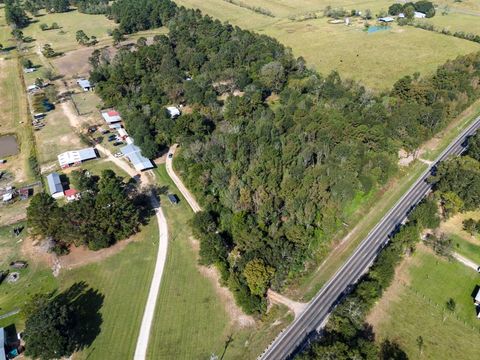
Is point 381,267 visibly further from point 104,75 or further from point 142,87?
point 104,75

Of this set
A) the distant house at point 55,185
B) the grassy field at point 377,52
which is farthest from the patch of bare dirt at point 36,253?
the grassy field at point 377,52

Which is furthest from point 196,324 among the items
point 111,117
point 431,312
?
point 111,117

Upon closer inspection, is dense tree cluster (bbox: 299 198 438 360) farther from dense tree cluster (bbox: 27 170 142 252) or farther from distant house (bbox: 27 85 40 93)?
distant house (bbox: 27 85 40 93)

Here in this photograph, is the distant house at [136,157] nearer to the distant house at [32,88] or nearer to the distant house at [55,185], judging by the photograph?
the distant house at [55,185]

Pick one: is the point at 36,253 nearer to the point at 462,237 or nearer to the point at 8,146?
the point at 8,146

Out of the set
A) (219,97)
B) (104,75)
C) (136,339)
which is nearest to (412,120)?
(219,97)
